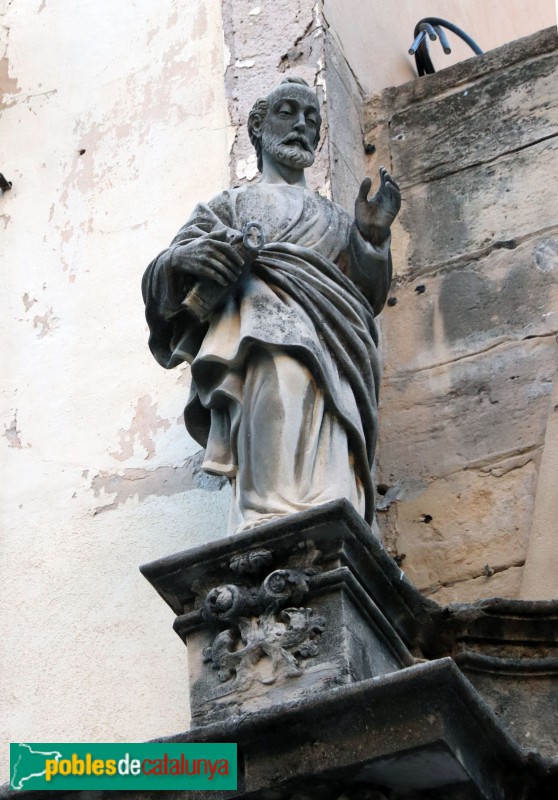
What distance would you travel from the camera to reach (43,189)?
6691 mm

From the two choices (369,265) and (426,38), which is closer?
(369,265)

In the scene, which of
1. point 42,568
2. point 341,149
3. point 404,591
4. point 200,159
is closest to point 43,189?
point 200,159

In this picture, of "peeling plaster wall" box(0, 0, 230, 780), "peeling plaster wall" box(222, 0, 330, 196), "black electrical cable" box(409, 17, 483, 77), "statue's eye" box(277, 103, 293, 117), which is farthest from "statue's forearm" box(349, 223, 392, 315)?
"black electrical cable" box(409, 17, 483, 77)

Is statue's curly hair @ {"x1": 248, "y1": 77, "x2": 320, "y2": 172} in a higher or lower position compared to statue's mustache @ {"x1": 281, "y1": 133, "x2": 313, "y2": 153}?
higher

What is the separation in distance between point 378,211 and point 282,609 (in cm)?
129

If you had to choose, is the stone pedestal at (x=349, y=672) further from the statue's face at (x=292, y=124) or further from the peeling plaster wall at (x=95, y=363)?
the statue's face at (x=292, y=124)

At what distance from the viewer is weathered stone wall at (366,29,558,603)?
5555 mm

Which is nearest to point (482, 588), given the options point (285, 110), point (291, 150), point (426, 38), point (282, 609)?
point (282, 609)

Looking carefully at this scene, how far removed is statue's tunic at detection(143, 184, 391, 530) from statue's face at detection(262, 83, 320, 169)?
→ 0.62 ft

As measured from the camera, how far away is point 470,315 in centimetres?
604

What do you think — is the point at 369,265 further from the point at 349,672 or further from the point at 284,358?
the point at 349,672

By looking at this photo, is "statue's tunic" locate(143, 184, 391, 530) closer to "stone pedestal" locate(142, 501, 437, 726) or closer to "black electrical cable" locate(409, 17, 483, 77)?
"stone pedestal" locate(142, 501, 437, 726)

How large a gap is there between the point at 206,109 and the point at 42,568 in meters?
1.77

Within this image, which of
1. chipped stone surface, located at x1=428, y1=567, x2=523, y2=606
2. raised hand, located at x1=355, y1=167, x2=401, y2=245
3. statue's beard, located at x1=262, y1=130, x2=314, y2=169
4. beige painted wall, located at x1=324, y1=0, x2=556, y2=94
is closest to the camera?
raised hand, located at x1=355, y1=167, x2=401, y2=245
